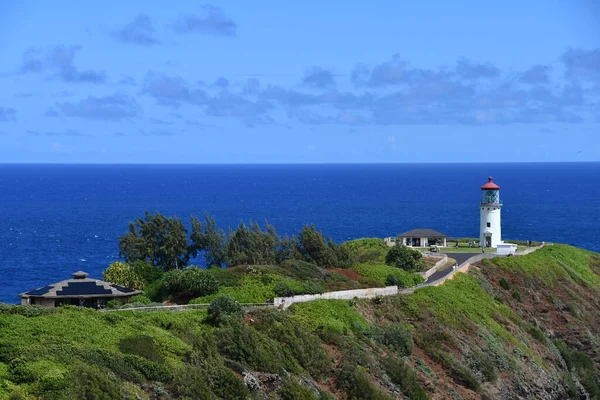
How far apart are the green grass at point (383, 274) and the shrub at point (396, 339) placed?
399 inches

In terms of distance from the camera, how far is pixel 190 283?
52375 mm

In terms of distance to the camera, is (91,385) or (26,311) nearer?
(91,385)

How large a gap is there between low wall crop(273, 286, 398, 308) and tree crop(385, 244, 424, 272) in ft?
31.1

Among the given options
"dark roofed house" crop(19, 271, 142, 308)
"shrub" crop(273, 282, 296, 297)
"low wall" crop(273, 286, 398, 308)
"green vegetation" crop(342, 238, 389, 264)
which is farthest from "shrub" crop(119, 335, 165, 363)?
"green vegetation" crop(342, 238, 389, 264)

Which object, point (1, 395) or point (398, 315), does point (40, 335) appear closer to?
point (1, 395)

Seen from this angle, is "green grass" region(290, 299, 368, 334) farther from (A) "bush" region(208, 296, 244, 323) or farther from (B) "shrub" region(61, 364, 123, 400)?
(B) "shrub" region(61, 364, 123, 400)

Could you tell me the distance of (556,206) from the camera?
653 ft

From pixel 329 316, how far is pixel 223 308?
6683 millimetres

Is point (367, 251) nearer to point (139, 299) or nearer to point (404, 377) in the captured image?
point (139, 299)

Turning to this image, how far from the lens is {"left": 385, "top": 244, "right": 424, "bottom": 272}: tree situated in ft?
224

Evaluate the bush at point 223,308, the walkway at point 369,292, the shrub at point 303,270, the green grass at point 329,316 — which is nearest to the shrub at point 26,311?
the walkway at point 369,292

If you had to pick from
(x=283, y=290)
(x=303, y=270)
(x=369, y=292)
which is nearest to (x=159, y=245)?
(x=303, y=270)

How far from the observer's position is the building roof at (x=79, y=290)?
51.2 metres

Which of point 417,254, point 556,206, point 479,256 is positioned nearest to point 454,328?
point 417,254
